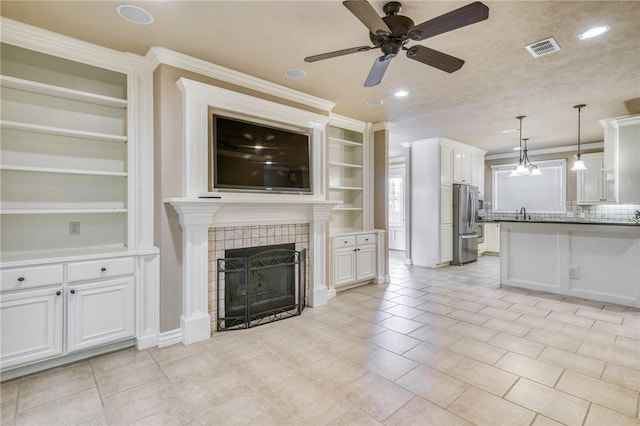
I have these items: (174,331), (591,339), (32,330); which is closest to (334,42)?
(174,331)

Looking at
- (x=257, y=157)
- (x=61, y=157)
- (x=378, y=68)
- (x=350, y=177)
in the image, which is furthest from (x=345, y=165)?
(x=61, y=157)

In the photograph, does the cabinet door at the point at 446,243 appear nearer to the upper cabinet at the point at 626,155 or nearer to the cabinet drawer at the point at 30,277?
the upper cabinet at the point at 626,155

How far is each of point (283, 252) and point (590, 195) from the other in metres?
7.03

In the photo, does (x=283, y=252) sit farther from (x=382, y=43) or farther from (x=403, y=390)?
(x=382, y=43)

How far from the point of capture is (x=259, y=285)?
141 inches

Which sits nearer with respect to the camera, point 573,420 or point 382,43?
point 573,420

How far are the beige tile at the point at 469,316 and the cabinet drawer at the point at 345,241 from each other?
5.33 ft

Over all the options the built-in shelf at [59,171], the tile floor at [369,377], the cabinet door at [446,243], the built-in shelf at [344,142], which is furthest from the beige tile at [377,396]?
the cabinet door at [446,243]

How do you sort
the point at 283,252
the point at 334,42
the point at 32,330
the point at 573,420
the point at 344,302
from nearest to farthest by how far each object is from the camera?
the point at 573,420
the point at 32,330
the point at 334,42
the point at 283,252
the point at 344,302

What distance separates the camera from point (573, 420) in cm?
190

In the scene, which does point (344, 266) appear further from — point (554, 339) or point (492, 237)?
point (492, 237)

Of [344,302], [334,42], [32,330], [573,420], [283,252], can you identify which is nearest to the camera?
[573,420]

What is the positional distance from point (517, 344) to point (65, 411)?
359 centimetres

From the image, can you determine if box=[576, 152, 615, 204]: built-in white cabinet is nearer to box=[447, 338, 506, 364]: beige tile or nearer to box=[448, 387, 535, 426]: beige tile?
box=[447, 338, 506, 364]: beige tile
